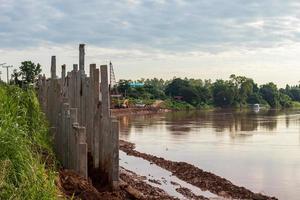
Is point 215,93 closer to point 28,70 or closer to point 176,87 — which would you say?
point 176,87

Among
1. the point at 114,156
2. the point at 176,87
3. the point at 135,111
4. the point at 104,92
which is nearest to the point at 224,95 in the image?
the point at 176,87

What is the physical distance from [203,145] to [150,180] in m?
13.6

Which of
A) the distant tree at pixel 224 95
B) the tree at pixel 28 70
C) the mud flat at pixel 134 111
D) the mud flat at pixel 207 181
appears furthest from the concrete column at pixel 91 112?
the distant tree at pixel 224 95

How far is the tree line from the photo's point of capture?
99.8m

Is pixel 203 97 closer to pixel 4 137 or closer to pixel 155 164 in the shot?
pixel 155 164

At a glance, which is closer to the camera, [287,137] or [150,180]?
[150,180]

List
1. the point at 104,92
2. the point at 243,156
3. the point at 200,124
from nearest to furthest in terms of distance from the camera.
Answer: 1. the point at 104,92
2. the point at 243,156
3. the point at 200,124

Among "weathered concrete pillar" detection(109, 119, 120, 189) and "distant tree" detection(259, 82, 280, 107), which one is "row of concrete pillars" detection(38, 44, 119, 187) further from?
"distant tree" detection(259, 82, 280, 107)

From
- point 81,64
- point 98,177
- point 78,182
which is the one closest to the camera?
point 78,182

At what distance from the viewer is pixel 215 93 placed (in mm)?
122250

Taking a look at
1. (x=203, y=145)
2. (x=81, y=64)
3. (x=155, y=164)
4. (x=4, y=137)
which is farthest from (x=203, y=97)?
(x=4, y=137)

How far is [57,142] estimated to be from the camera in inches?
444

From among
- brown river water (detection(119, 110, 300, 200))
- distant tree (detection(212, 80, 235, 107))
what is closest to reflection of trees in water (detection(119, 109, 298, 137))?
brown river water (detection(119, 110, 300, 200))

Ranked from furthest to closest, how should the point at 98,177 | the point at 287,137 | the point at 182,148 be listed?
the point at 287,137 → the point at 182,148 → the point at 98,177
